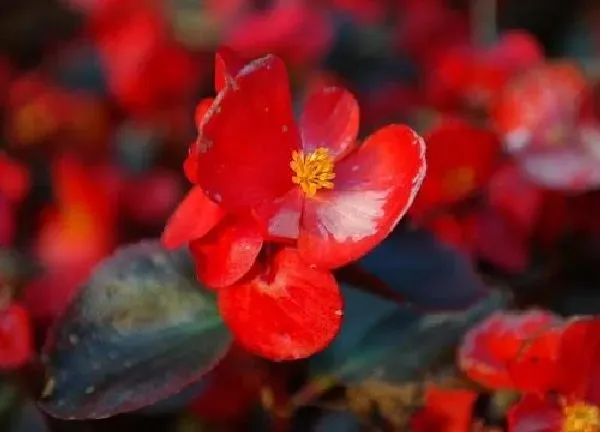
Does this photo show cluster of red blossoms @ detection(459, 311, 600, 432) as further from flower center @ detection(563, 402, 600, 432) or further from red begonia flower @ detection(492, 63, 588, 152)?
red begonia flower @ detection(492, 63, 588, 152)

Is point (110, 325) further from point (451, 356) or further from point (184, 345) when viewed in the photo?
point (451, 356)

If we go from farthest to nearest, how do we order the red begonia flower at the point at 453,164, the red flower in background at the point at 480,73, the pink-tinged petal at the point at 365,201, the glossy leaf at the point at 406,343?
the red flower in background at the point at 480,73
the red begonia flower at the point at 453,164
the glossy leaf at the point at 406,343
the pink-tinged petal at the point at 365,201

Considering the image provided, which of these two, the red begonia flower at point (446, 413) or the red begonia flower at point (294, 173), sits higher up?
the red begonia flower at point (294, 173)

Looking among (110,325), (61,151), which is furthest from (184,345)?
(61,151)

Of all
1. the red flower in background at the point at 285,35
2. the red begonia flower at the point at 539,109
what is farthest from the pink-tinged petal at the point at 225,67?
the red flower in background at the point at 285,35

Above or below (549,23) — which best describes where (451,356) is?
above

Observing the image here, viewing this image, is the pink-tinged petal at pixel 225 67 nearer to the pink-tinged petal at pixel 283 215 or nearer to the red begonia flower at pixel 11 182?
the pink-tinged petal at pixel 283 215
